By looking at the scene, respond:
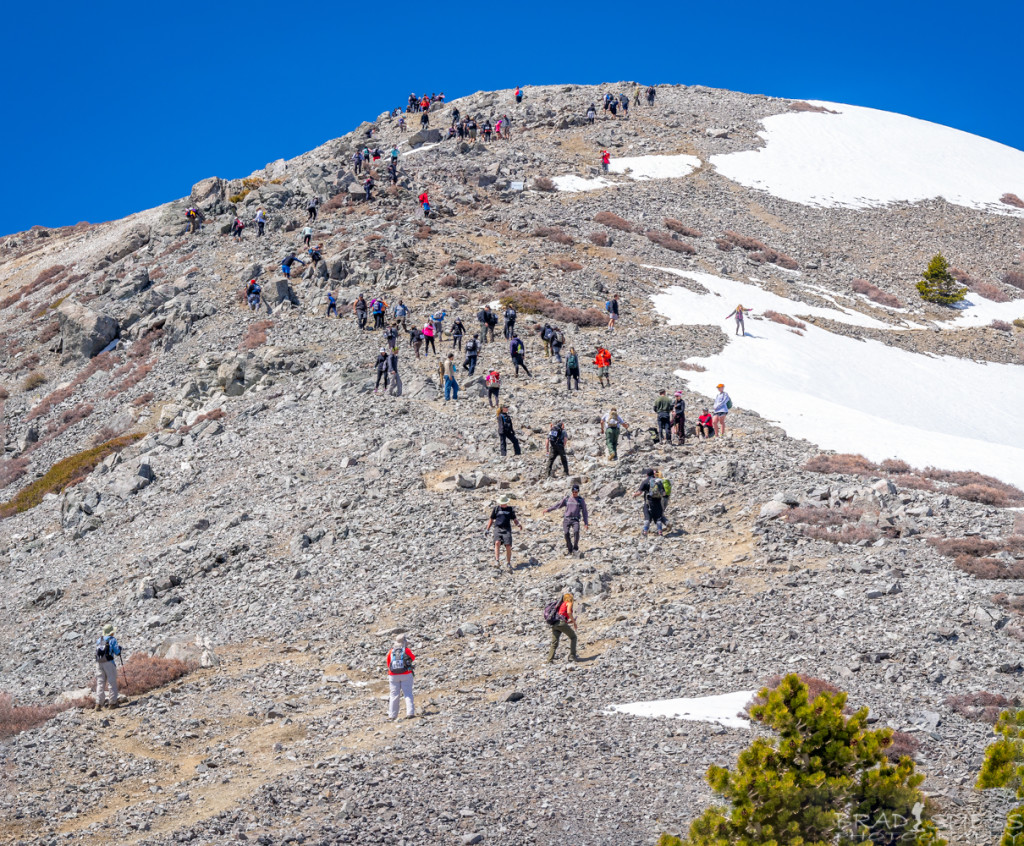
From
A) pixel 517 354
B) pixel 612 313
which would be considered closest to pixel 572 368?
pixel 517 354

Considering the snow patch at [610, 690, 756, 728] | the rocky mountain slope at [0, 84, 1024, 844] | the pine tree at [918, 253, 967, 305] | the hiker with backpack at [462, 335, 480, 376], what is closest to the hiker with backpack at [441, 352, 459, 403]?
the rocky mountain slope at [0, 84, 1024, 844]

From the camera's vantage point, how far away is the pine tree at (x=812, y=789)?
8.59 metres

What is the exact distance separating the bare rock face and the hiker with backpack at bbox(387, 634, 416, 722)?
150 ft

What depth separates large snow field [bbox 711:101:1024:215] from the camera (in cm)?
7688

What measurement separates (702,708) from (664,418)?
14.7m

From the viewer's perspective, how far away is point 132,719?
18.2 m

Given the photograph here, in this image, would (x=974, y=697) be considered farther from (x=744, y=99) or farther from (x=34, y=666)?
(x=744, y=99)

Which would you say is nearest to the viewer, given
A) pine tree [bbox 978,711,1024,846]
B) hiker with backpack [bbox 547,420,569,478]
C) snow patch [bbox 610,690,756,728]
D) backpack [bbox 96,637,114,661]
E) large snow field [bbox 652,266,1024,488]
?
pine tree [bbox 978,711,1024,846]

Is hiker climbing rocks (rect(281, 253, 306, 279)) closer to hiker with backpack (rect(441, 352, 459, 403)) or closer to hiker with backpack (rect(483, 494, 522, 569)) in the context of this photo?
hiker with backpack (rect(441, 352, 459, 403))

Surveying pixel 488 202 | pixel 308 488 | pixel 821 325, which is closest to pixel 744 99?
pixel 488 202

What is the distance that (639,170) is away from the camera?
7331 cm

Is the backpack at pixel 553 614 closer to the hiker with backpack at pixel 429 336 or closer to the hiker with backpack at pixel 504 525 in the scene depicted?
the hiker with backpack at pixel 504 525

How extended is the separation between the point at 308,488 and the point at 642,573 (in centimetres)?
1341

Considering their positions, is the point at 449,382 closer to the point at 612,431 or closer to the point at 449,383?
the point at 449,383
